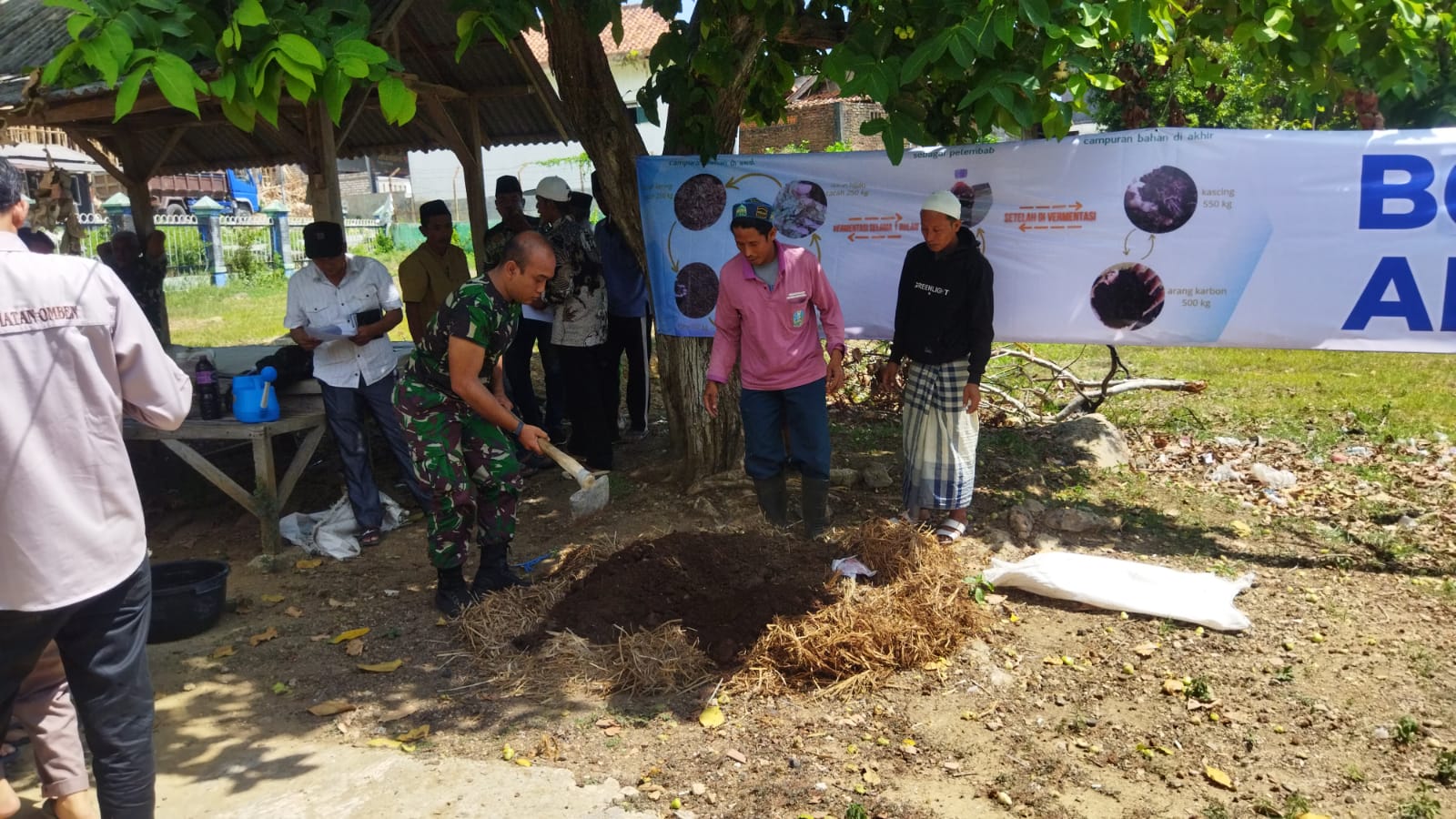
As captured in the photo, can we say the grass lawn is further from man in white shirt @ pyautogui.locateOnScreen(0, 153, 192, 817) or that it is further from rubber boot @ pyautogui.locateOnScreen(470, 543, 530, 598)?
man in white shirt @ pyautogui.locateOnScreen(0, 153, 192, 817)

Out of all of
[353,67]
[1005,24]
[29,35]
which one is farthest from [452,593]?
[29,35]

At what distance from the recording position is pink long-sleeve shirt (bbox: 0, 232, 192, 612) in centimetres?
251

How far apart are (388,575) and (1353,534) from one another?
4967 millimetres

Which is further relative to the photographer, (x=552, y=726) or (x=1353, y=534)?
(x=1353, y=534)

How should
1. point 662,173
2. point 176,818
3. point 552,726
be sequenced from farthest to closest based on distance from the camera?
point 662,173 < point 552,726 < point 176,818

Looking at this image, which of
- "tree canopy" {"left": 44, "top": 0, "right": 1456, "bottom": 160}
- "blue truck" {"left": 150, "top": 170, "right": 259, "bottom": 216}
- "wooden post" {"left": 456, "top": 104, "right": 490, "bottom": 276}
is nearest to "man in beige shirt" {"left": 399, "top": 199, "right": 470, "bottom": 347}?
"tree canopy" {"left": 44, "top": 0, "right": 1456, "bottom": 160}

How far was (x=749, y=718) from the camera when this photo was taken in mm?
3771

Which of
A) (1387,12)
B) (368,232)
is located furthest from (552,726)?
(368,232)

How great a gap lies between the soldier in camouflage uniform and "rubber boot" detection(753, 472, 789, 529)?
1239 millimetres

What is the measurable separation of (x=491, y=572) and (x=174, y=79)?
2416 millimetres

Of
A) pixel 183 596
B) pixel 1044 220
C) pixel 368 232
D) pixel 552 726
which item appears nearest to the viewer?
pixel 552 726

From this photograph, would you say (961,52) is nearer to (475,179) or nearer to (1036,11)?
(1036,11)

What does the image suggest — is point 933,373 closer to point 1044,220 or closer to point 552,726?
point 1044,220

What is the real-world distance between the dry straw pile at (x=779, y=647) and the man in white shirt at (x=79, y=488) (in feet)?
5.10
